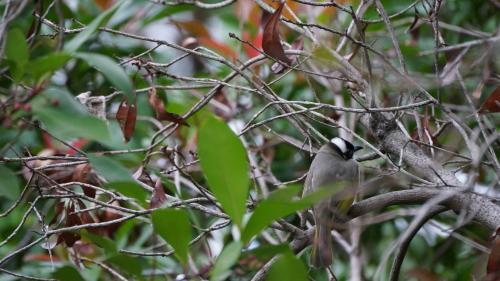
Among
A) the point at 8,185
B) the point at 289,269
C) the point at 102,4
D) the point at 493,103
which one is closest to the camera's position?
the point at 289,269

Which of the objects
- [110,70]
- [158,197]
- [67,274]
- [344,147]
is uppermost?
[110,70]

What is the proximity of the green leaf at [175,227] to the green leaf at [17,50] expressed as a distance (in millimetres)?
396

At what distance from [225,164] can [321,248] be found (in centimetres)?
127

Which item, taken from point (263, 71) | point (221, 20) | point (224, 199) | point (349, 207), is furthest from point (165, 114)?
point (221, 20)

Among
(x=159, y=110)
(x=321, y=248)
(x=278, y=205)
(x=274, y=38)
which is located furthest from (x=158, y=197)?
(x=278, y=205)

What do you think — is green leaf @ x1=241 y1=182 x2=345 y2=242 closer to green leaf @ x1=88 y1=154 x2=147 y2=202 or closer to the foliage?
the foliage

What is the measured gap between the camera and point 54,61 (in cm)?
164

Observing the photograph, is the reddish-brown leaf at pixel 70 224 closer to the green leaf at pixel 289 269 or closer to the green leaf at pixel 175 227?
the green leaf at pixel 175 227

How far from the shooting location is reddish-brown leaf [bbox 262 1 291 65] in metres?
2.52

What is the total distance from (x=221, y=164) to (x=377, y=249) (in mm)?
3096

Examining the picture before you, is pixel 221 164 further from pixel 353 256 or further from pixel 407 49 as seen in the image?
pixel 407 49

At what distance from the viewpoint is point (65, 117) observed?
163 cm

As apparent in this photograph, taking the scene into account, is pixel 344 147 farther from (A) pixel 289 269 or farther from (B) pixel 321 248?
(A) pixel 289 269

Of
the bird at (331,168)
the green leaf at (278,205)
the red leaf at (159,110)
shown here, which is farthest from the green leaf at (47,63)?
the bird at (331,168)
